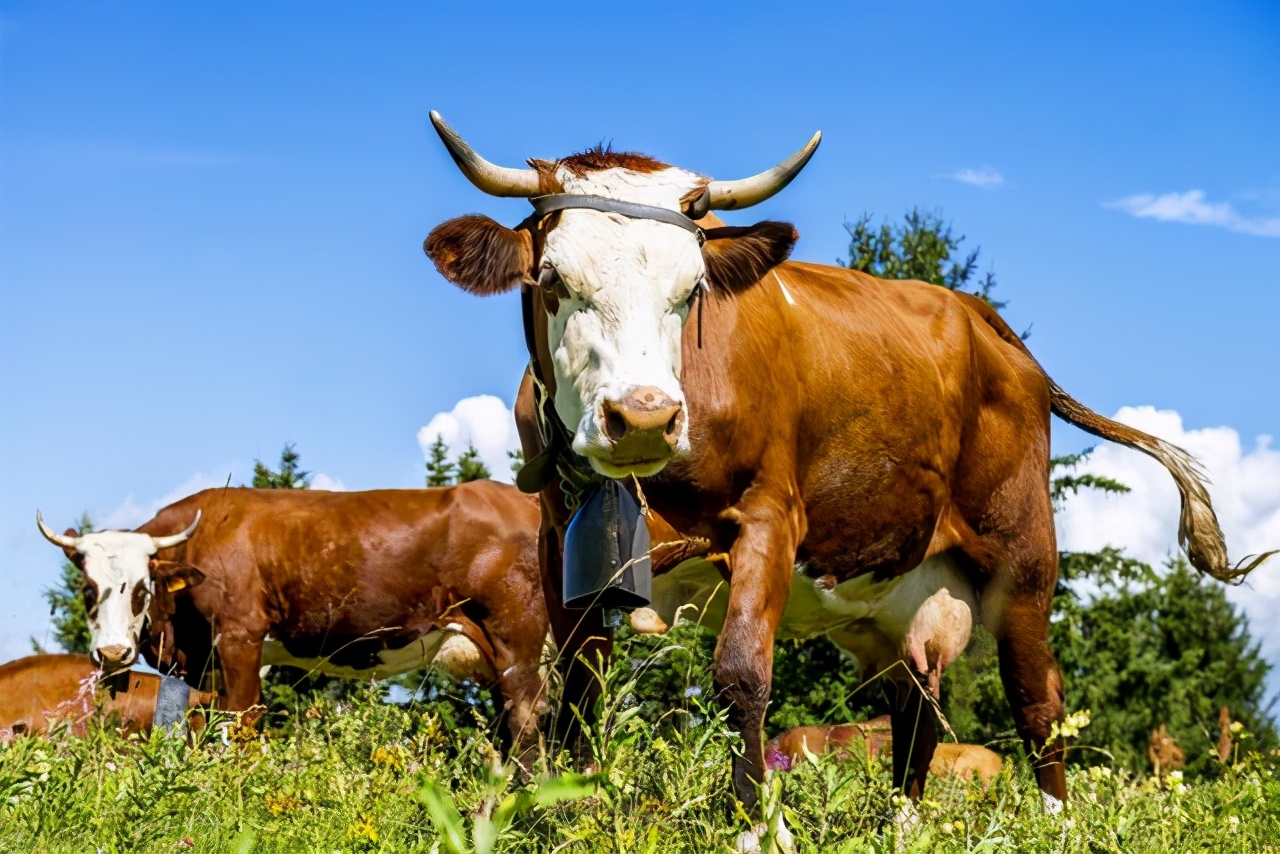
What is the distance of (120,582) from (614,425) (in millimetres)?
8842

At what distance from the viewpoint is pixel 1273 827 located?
459 centimetres

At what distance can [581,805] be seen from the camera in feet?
11.9

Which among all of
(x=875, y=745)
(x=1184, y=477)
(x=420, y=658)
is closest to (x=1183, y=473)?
(x=1184, y=477)

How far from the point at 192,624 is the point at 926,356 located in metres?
8.58

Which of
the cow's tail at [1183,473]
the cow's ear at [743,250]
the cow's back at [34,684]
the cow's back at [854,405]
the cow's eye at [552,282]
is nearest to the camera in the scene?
the cow's eye at [552,282]

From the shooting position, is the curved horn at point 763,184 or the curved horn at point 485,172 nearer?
the curved horn at point 485,172

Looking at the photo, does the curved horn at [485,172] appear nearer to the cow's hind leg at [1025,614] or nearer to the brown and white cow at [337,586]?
the cow's hind leg at [1025,614]

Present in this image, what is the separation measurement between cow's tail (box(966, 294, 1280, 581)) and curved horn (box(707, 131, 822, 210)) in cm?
243

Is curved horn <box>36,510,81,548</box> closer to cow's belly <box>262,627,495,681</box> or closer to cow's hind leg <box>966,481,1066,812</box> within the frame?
cow's belly <box>262,627,495,681</box>

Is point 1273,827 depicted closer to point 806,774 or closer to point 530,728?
point 806,774

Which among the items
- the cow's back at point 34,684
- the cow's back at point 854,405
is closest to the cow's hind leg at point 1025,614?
the cow's back at point 854,405

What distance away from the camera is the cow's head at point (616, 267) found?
4.16m

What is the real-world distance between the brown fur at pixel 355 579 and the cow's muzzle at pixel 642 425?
24.8 feet

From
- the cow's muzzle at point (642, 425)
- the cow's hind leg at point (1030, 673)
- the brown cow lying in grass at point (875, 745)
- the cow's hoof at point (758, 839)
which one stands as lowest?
the brown cow lying in grass at point (875, 745)
